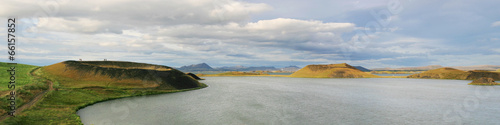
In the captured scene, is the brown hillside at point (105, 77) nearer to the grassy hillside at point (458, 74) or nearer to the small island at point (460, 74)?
the small island at point (460, 74)

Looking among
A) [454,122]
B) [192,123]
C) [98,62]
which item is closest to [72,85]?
[98,62]

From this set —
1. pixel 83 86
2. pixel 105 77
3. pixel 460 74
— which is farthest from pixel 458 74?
pixel 83 86

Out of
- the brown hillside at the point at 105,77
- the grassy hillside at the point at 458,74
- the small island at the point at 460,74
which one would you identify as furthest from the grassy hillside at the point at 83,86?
the grassy hillside at the point at 458,74

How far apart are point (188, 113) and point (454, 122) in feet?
124

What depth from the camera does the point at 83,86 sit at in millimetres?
56656

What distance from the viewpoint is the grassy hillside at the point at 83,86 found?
3060 centimetres

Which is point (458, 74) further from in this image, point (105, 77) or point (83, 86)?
point (83, 86)

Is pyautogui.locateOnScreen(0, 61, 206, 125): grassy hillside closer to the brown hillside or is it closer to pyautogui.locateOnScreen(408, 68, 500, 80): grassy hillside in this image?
the brown hillside

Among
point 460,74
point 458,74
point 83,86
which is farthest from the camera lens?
point 458,74

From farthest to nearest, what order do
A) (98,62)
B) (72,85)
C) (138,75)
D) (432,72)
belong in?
(432,72) < (98,62) < (138,75) < (72,85)

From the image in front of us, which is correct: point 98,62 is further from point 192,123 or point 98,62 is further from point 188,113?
point 192,123

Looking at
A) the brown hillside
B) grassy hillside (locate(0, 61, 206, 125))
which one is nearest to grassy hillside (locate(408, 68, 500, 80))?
grassy hillside (locate(0, 61, 206, 125))

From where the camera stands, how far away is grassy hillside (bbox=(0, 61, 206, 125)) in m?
30.6

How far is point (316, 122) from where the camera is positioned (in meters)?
28.3
